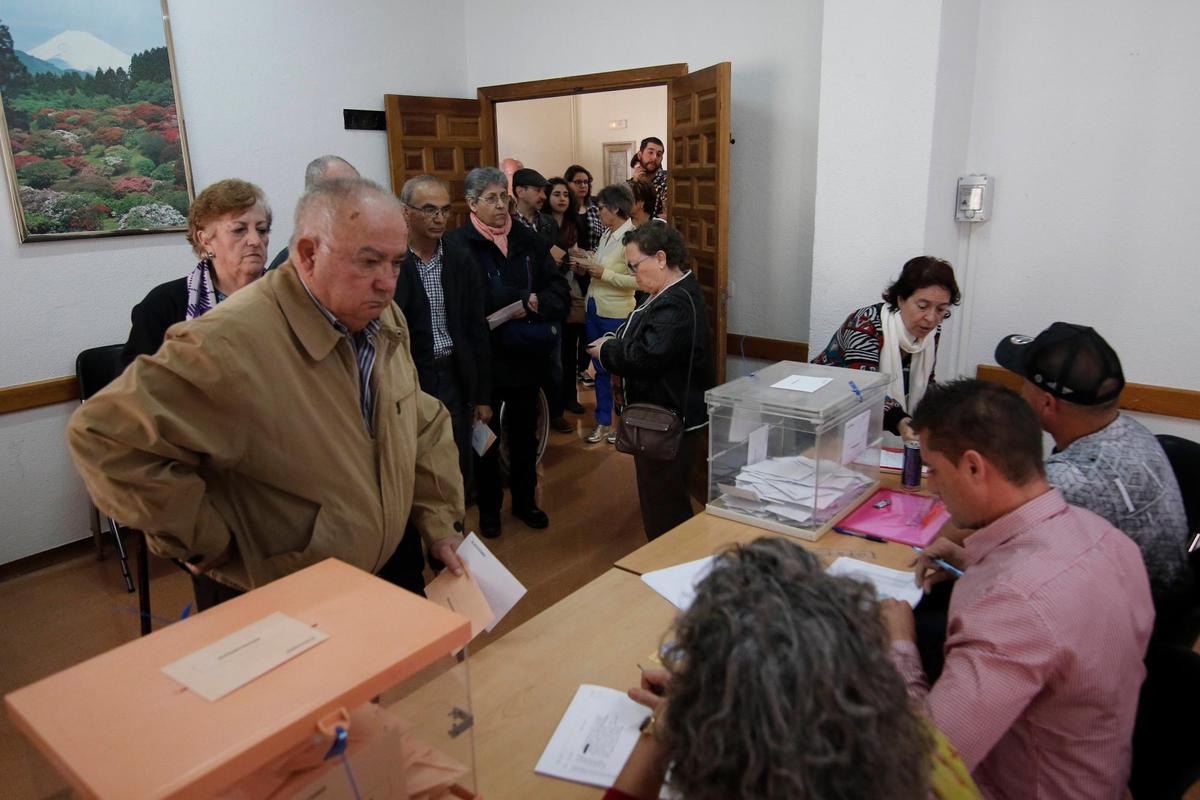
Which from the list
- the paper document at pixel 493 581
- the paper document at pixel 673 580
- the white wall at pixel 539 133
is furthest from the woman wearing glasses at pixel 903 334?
the white wall at pixel 539 133

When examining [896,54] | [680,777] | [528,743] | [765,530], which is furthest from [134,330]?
[896,54]

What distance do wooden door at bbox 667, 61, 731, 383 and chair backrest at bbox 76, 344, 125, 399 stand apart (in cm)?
281

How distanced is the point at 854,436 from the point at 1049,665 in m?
1.13

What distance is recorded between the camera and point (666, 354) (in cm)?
288

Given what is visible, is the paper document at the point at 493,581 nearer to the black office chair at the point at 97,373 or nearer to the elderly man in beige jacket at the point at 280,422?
the elderly man in beige jacket at the point at 280,422

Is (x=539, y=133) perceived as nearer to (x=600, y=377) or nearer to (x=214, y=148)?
(x=600, y=377)

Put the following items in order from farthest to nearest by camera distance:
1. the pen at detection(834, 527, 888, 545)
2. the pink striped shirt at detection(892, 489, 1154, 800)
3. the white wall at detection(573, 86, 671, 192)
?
the white wall at detection(573, 86, 671, 192)
the pen at detection(834, 527, 888, 545)
the pink striped shirt at detection(892, 489, 1154, 800)

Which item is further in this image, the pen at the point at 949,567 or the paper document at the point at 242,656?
the pen at the point at 949,567

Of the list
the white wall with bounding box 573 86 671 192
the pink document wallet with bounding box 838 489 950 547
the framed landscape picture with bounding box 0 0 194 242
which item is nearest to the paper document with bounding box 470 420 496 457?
the pink document wallet with bounding box 838 489 950 547

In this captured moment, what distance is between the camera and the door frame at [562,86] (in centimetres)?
462

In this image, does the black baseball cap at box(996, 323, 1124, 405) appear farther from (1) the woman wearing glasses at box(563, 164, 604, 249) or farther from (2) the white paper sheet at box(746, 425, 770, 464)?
(1) the woman wearing glasses at box(563, 164, 604, 249)

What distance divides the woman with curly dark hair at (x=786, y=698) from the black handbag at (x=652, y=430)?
6.55 ft

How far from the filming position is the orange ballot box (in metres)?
0.73

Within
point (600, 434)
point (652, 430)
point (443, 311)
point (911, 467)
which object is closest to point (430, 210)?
point (443, 311)
